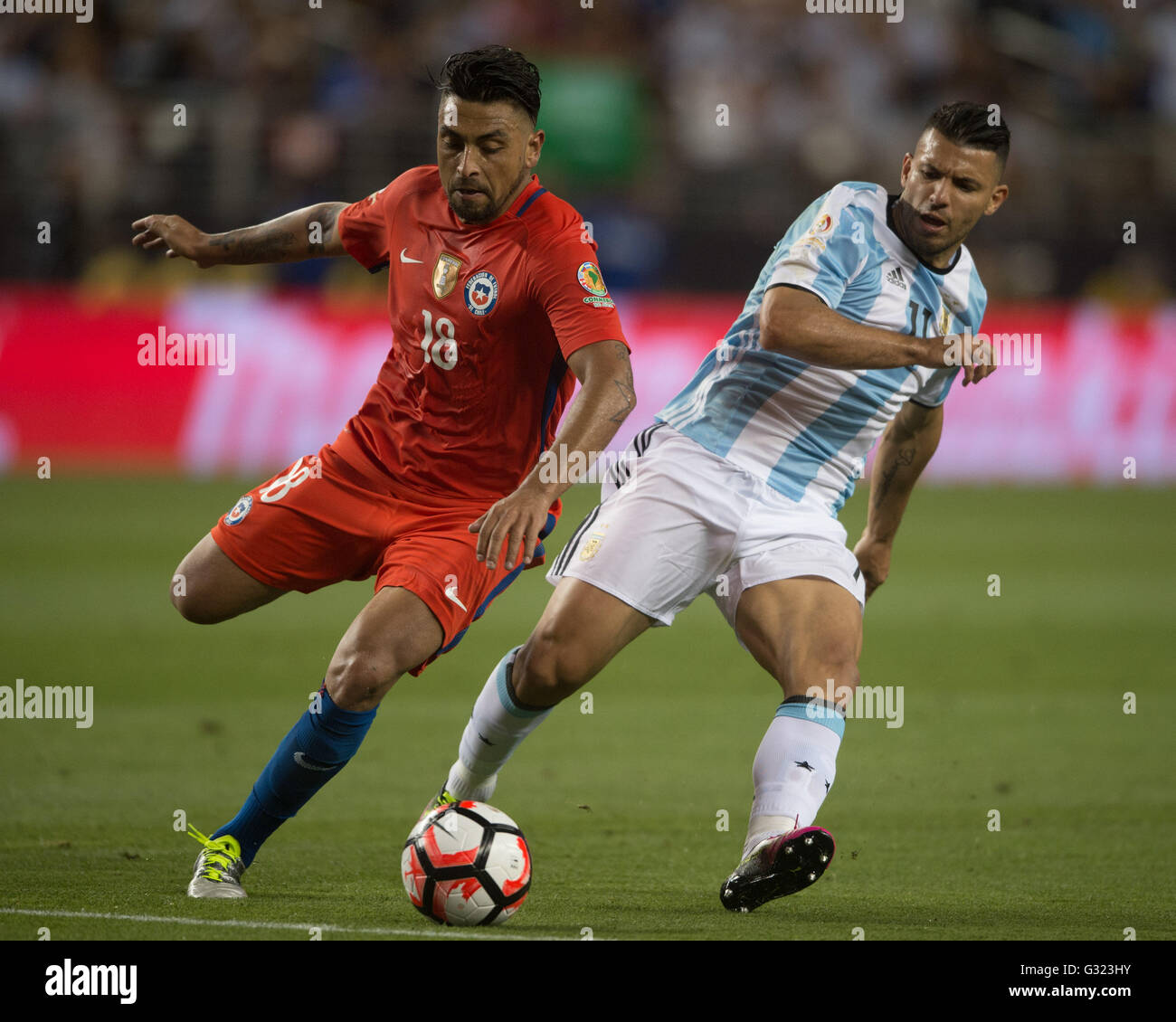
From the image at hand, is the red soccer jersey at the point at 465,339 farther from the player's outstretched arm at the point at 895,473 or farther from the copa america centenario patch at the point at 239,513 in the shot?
the player's outstretched arm at the point at 895,473

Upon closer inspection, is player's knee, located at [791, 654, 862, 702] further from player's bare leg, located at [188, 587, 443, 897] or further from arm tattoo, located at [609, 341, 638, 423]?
player's bare leg, located at [188, 587, 443, 897]

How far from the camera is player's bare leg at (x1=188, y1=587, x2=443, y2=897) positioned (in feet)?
16.2

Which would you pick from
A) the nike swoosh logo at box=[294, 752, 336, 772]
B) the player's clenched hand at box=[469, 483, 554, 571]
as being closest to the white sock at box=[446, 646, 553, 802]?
the nike swoosh logo at box=[294, 752, 336, 772]

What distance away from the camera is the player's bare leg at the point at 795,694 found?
4750 mm

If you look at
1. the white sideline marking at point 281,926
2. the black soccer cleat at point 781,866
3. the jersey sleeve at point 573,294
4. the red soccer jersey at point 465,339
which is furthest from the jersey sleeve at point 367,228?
the black soccer cleat at point 781,866

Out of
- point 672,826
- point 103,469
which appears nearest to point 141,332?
point 103,469

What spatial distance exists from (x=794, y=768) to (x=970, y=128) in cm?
200

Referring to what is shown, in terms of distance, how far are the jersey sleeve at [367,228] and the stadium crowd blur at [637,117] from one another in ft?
36.2

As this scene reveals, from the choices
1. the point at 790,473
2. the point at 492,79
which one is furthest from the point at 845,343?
the point at 492,79

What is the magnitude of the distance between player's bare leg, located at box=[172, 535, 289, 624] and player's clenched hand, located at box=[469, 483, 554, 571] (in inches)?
41.7

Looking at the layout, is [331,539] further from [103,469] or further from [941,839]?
[103,469]

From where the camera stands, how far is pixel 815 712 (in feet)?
16.2
